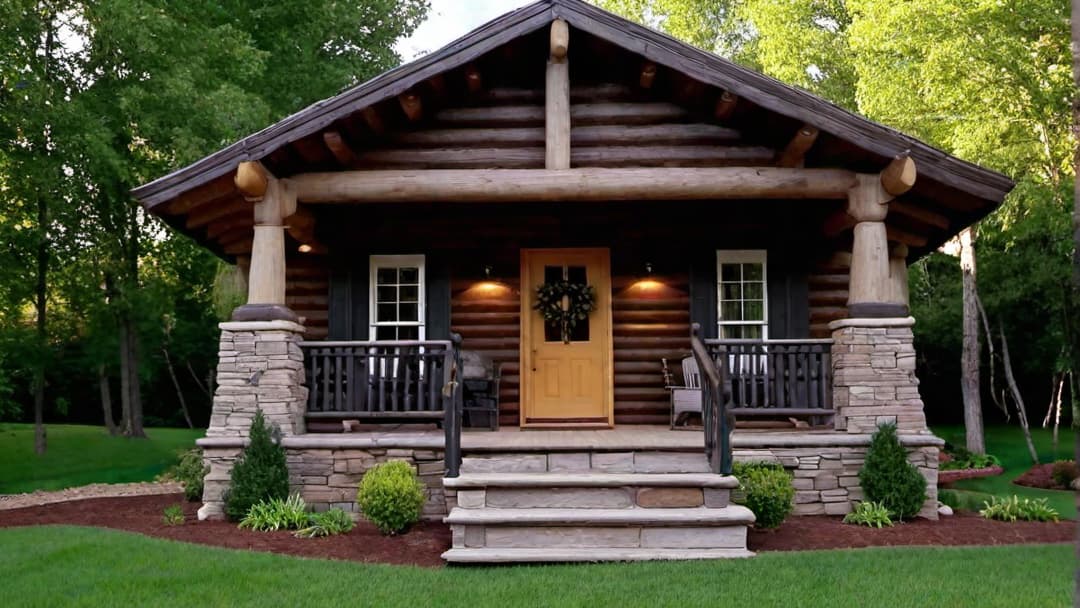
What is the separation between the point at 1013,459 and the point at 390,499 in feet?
51.2

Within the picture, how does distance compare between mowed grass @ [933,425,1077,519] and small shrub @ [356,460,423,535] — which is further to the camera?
mowed grass @ [933,425,1077,519]

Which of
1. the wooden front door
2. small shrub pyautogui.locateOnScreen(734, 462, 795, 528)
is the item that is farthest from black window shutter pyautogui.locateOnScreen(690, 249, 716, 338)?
small shrub pyautogui.locateOnScreen(734, 462, 795, 528)

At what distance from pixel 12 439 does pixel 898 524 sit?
17584 mm

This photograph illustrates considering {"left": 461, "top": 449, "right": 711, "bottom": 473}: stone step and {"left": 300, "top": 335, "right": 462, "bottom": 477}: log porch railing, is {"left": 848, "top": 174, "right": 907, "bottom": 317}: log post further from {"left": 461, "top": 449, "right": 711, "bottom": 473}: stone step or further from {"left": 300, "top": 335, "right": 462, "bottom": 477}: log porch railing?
{"left": 300, "top": 335, "right": 462, "bottom": 477}: log porch railing

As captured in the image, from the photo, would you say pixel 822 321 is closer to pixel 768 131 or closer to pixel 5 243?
Result: pixel 768 131

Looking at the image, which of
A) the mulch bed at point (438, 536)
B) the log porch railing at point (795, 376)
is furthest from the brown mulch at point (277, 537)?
the log porch railing at point (795, 376)

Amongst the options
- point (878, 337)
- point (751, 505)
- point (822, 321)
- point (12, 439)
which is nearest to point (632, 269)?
point (822, 321)

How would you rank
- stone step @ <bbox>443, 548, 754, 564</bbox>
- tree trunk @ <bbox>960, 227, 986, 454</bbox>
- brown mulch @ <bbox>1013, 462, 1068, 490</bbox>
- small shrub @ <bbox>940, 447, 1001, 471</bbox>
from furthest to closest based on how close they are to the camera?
tree trunk @ <bbox>960, 227, 986, 454</bbox>, small shrub @ <bbox>940, 447, 1001, 471</bbox>, brown mulch @ <bbox>1013, 462, 1068, 490</bbox>, stone step @ <bbox>443, 548, 754, 564</bbox>

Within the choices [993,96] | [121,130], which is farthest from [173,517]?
[993,96]

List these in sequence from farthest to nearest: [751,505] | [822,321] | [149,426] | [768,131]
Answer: [149,426] < [822,321] < [768,131] < [751,505]

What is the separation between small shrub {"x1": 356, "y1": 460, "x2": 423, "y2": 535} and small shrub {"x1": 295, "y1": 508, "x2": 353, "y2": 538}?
205 mm

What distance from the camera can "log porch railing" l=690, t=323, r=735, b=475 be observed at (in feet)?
24.9

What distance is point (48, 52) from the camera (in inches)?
640

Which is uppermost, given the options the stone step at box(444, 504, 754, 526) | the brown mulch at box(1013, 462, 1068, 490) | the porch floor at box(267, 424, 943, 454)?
the porch floor at box(267, 424, 943, 454)
